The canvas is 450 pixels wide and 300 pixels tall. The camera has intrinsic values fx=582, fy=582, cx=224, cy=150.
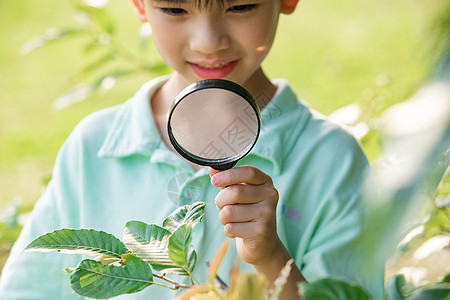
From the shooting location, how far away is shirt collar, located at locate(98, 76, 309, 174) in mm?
1169

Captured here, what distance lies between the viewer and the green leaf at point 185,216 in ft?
2.25

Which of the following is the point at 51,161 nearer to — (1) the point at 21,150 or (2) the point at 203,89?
(1) the point at 21,150

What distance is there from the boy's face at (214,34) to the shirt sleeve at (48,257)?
359mm

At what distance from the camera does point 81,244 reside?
65 cm

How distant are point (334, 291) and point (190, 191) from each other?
2.13 feet

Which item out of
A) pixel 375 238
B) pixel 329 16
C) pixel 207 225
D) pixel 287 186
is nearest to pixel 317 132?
pixel 287 186

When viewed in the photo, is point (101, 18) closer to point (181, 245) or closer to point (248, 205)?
point (248, 205)

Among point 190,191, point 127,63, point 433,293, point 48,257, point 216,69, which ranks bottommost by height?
point 127,63

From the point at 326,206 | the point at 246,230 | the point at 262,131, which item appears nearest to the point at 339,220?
the point at 326,206

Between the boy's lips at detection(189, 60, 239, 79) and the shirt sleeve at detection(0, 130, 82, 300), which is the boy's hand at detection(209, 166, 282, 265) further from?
the shirt sleeve at detection(0, 130, 82, 300)

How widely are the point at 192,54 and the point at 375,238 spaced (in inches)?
28.6

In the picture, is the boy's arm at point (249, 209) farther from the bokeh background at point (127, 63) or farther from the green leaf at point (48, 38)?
the bokeh background at point (127, 63)

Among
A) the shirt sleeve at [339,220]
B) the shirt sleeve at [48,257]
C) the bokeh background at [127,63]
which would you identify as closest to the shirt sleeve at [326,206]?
the shirt sleeve at [339,220]

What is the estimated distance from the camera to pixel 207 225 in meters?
1.14
